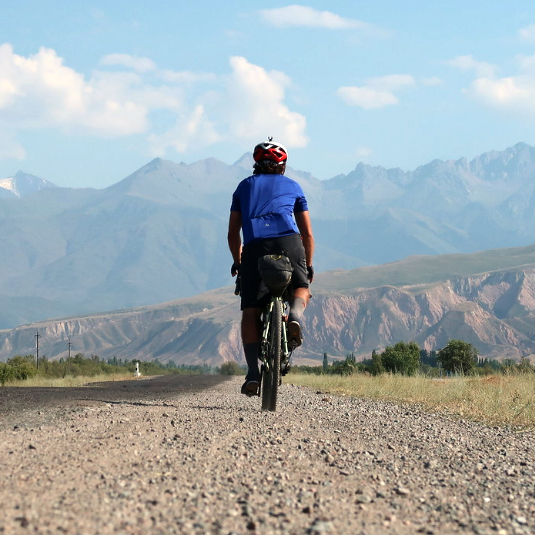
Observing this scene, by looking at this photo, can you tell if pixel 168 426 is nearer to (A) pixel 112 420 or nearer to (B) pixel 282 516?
(A) pixel 112 420

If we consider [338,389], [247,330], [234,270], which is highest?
[234,270]

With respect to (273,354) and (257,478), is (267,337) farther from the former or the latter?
(257,478)

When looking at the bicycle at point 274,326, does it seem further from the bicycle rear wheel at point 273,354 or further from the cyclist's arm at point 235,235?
the cyclist's arm at point 235,235

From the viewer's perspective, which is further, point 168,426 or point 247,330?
point 247,330

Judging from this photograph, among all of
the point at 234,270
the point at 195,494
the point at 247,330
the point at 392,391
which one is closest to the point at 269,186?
the point at 234,270

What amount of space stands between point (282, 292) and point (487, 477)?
12.1 feet

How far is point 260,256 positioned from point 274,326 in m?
0.73

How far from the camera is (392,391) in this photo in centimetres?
1430

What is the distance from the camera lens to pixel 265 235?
841 centimetres

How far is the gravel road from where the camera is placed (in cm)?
361

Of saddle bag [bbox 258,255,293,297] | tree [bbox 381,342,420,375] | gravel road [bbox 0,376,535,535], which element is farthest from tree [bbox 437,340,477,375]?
gravel road [bbox 0,376,535,535]

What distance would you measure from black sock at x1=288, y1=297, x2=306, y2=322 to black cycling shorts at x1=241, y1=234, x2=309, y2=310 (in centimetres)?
17

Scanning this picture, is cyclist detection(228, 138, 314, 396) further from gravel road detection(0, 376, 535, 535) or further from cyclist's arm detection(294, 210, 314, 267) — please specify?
gravel road detection(0, 376, 535, 535)

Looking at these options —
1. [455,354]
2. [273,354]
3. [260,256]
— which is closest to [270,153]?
[260,256]
